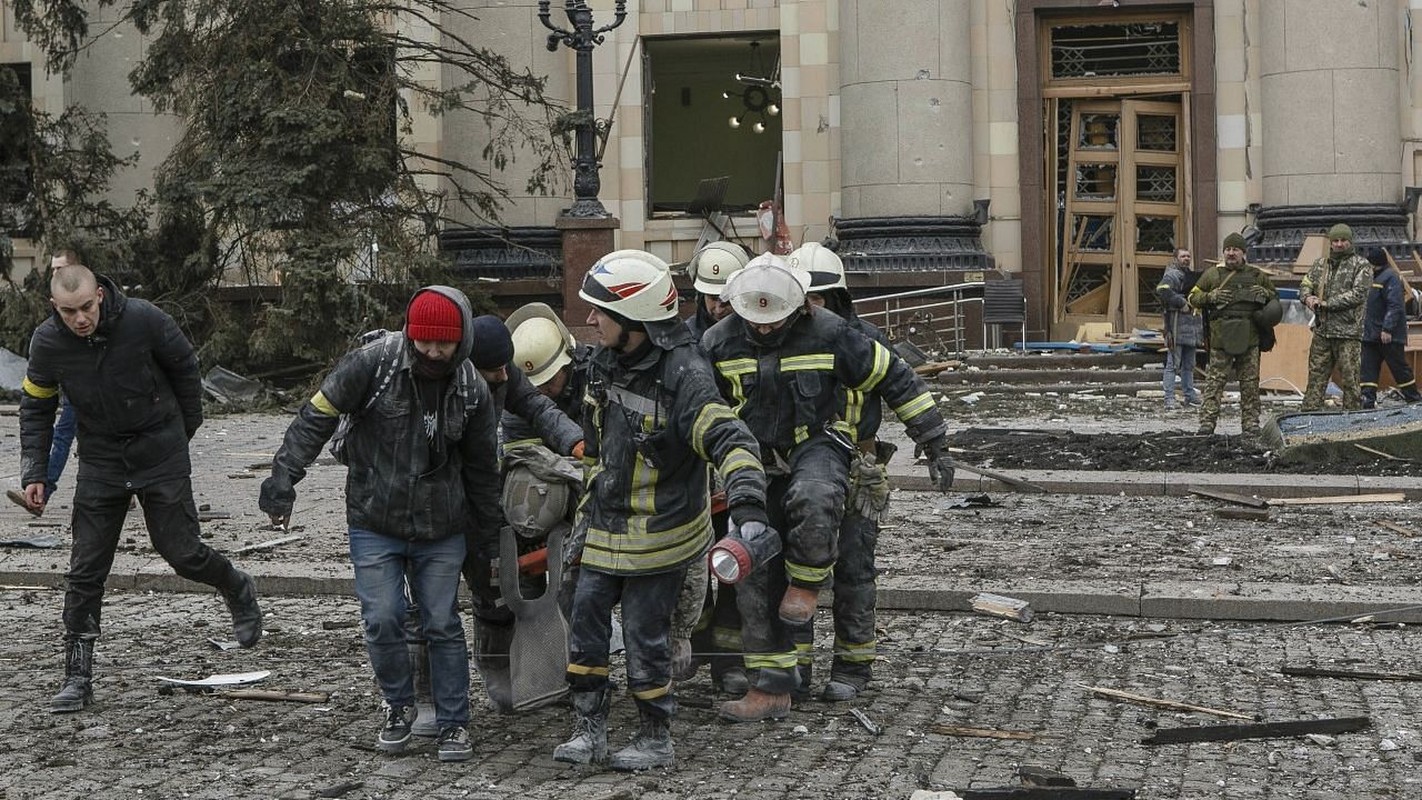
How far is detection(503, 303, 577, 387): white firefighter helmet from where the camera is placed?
24.5 ft

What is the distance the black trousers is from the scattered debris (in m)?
2.67

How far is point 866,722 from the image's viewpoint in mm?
7156

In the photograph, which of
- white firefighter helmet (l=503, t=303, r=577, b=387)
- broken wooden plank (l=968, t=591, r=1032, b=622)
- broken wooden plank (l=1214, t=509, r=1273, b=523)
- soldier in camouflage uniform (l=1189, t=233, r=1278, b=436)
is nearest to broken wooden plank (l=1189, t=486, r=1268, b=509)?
broken wooden plank (l=1214, t=509, r=1273, b=523)

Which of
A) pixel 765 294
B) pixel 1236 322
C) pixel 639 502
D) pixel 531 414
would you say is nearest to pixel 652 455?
pixel 639 502

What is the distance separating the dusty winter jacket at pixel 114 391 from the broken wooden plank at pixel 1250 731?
3897mm

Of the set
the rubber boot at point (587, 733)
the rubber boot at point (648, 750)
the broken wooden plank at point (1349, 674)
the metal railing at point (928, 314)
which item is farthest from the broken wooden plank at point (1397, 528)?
the metal railing at point (928, 314)

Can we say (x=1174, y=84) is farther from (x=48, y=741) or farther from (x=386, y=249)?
(x=48, y=741)

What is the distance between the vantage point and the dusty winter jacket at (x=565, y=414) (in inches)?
282

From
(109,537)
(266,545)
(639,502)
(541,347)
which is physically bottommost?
(266,545)

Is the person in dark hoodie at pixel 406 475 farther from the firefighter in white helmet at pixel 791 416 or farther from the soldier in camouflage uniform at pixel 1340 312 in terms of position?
the soldier in camouflage uniform at pixel 1340 312

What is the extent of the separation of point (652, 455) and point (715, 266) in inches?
92.8

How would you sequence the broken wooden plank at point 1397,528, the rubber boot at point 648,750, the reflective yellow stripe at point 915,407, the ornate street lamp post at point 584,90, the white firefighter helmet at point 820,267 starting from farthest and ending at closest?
the ornate street lamp post at point 584,90, the broken wooden plank at point 1397,528, the white firefighter helmet at point 820,267, the reflective yellow stripe at point 915,407, the rubber boot at point 648,750

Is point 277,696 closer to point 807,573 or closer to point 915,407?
point 807,573

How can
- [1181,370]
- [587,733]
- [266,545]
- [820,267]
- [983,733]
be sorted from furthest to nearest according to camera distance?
[1181,370]
[266,545]
[820,267]
[983,733]
[587,733]
